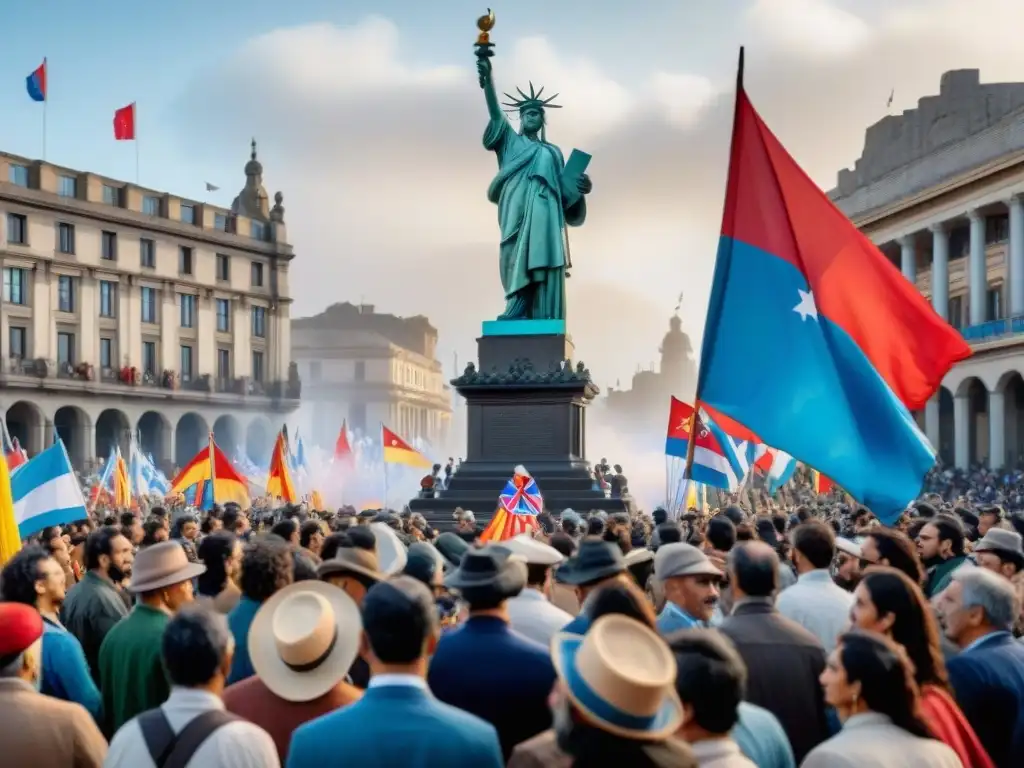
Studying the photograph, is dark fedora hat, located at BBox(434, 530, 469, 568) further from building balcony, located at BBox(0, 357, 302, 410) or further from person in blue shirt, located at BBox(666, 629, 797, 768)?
building balcony, located at BBox(0, 357, 302, 410)

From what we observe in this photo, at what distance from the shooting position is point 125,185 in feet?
231

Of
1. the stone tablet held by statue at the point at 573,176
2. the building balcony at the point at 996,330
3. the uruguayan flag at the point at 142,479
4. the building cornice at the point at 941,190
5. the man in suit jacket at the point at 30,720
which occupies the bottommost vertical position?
the uruguayan flag at the point at 142,479

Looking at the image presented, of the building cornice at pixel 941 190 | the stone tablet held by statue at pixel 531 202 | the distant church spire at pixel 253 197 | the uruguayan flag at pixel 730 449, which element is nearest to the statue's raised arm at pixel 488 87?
the stone tablet held by statue at pixel 531 202

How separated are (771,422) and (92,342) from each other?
63.7m

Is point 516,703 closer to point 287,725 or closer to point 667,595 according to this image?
point 287,725

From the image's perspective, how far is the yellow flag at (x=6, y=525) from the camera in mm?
9141

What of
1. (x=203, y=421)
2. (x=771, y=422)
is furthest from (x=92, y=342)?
(x=771, y=422)

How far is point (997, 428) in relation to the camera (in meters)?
→ 50.2

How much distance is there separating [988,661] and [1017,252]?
47.0m

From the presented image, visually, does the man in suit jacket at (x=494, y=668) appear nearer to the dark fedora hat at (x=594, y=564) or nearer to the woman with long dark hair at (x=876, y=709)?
the dark fedora hat at (x=594, y=564)

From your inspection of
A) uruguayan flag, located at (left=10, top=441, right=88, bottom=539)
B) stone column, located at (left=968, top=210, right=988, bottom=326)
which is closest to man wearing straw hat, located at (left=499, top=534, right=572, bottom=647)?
uruguayan flag, located at (left=10, top=441, right=88, bottom=539)

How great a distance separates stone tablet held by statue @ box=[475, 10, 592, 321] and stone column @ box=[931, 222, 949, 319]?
1496 inches

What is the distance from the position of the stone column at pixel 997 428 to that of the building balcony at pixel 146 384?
4279 cm

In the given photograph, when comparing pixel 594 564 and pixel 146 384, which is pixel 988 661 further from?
pixel 146 384
